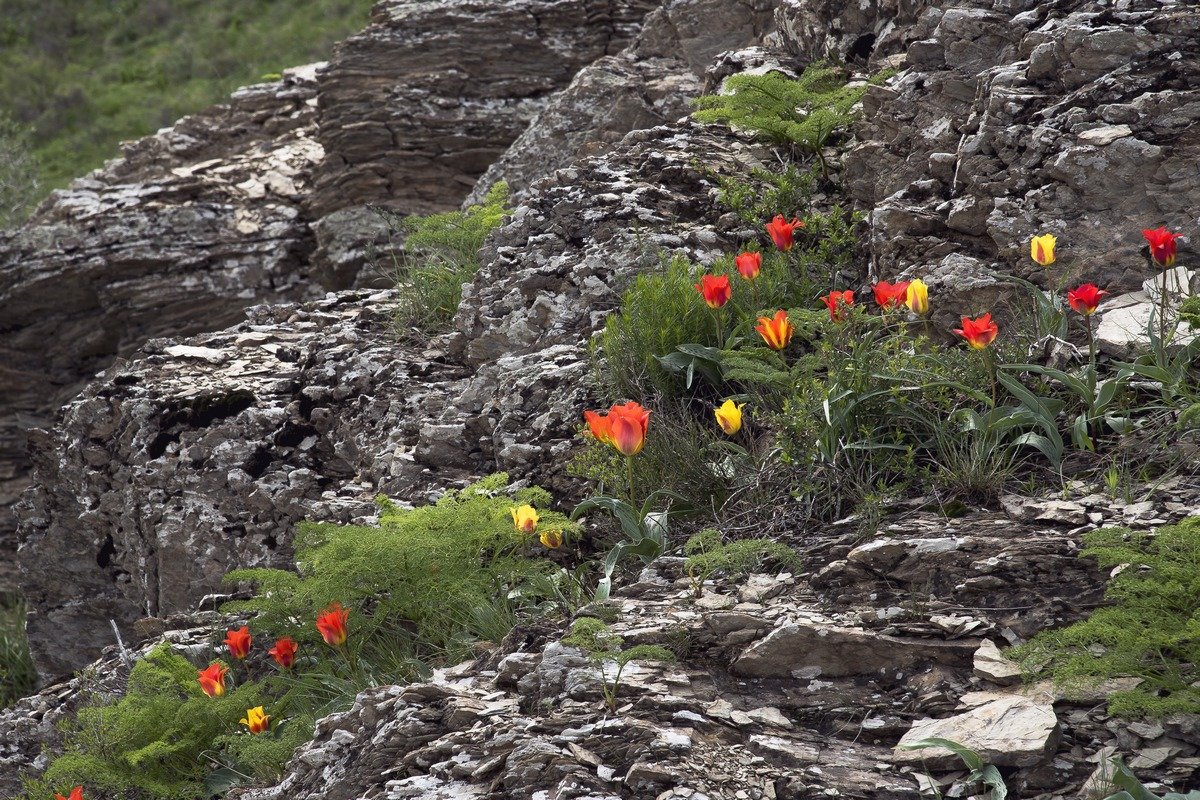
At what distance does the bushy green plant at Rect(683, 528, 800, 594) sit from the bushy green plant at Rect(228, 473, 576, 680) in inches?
21.2

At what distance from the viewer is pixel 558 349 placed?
16.0 ft

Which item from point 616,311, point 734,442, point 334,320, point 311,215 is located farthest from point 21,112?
point 734,442

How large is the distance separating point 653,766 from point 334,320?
204 inches

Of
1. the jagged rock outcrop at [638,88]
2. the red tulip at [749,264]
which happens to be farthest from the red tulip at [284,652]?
the jagged rock outcrop at [638,88]

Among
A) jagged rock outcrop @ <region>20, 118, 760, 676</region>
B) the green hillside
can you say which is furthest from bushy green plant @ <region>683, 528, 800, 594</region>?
the green hillside

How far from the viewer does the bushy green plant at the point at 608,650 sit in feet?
8.79

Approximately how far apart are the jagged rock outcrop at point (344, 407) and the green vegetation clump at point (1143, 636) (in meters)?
2.28

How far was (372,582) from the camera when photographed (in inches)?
147

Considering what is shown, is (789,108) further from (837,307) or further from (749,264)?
(837,307)

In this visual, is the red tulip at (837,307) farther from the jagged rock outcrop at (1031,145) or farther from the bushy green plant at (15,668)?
the bushy green plant at (15,668)

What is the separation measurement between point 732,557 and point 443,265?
3.82 m

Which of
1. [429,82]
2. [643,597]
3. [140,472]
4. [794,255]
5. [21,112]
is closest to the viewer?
[643,597]

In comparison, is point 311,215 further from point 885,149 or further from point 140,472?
point 885,149

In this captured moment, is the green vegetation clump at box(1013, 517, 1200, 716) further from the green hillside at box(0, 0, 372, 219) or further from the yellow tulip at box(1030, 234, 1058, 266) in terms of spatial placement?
the green hillside at box(0, 0, 372, 219)
